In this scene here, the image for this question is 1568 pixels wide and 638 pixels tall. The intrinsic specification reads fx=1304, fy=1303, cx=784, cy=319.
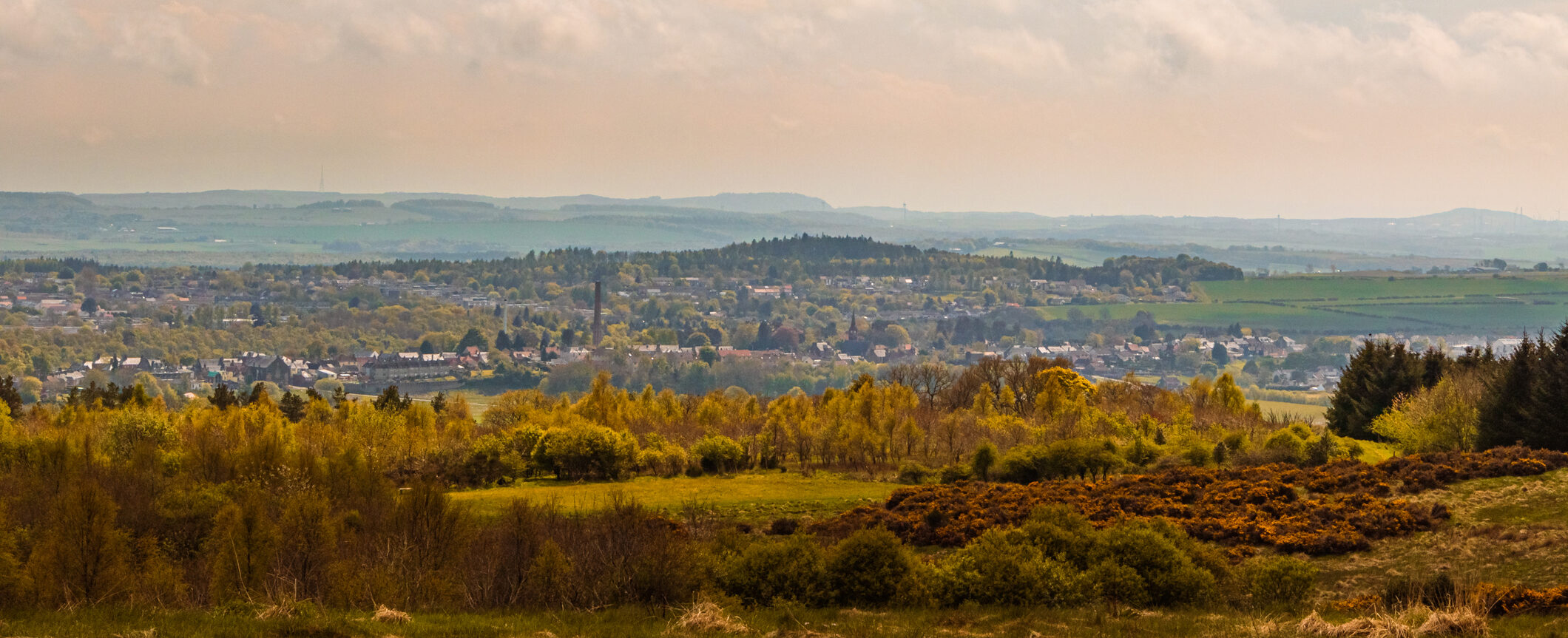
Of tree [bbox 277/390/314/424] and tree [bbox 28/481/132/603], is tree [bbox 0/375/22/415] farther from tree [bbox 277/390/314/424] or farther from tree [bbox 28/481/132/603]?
tree [bbox 28/481/132/603]

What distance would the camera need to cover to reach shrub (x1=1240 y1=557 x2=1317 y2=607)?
1016 inches

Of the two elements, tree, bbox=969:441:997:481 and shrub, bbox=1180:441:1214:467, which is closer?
tree, bbox=969:441:997:481

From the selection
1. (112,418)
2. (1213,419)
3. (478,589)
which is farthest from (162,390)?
(478,589)

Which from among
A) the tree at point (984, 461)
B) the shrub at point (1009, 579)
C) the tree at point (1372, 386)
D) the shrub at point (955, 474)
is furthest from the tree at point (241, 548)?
the tree at point (1372, 386)

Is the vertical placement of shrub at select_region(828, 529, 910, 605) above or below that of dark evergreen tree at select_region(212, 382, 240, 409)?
above

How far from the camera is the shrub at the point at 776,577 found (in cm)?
2561

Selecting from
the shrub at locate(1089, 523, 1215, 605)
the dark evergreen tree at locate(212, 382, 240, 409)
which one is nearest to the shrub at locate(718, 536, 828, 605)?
the shrub at locate(1089, 523, 1215, 605)

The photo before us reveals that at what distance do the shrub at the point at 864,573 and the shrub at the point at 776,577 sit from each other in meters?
0.30

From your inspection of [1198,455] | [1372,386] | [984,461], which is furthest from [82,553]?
[1372,386]

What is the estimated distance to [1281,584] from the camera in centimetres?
2603

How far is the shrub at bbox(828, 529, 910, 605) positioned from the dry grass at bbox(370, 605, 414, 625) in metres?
8.34

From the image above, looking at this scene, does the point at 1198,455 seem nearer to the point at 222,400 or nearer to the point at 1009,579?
the point at 1009,579

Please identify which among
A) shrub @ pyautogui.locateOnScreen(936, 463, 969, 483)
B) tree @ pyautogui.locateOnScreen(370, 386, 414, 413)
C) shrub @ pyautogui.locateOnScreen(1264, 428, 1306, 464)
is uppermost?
shrub @ pyautogui.locateOnScreen(1264, 428, 1306, 464)

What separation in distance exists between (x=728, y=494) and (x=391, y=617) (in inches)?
1371
